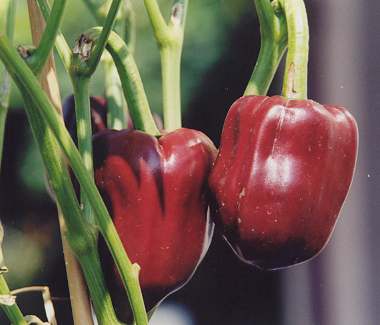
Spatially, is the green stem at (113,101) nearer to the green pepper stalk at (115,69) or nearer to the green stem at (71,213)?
the green pepper stalk at (115,69)

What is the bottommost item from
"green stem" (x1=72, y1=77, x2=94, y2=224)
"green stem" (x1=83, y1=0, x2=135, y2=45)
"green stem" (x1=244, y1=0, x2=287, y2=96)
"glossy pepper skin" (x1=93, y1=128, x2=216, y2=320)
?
"glossy pepper skin" (x1=93, y1=128, x2=216, y2=320)

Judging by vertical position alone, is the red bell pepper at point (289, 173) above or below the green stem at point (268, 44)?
below

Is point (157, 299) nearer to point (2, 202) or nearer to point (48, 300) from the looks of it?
point (48, 300)

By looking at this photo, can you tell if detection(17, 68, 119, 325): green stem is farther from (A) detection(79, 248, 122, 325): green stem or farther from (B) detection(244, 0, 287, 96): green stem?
(B) detection(244, 0, 287, 96): green stem

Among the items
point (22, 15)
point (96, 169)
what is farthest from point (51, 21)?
point (22, 15)

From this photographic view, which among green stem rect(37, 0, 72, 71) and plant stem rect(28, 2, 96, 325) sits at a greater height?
green stem rect(37, 0, 72, 71)

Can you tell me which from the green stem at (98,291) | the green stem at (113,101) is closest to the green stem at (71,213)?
the green stem at (98,291)

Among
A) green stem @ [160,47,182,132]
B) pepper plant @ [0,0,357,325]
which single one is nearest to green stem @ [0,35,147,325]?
pepper plant @ [0,0,357,325]
